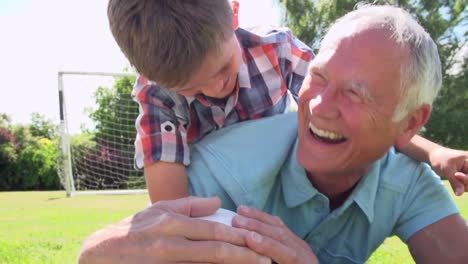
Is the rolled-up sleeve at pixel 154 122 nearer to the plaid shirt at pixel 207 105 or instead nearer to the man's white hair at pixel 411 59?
the plaid shirt at pixel 207 105

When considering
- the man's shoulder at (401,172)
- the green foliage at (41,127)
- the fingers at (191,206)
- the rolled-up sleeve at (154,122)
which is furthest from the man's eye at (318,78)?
the green foliage at (41,127)

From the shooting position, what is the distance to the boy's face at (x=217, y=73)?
2.27m

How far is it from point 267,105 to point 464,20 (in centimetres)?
2726

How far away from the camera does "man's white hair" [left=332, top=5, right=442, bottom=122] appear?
1896mm

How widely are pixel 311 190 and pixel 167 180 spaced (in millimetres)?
668

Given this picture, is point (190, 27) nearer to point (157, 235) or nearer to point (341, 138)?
point (341, 138)

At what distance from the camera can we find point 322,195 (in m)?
1.98

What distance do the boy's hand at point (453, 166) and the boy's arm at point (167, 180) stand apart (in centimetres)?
98

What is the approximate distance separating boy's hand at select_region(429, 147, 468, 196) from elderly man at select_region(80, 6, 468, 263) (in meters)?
0.12

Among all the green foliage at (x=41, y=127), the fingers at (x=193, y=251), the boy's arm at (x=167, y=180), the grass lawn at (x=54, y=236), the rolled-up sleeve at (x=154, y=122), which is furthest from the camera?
the green foliage at (x=41, y=127)

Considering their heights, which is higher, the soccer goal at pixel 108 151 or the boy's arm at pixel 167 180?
the boy's arm at pixel 167 180

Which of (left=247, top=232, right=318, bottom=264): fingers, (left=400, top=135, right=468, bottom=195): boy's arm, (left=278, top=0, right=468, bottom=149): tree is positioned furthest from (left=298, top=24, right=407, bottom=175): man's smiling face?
(left=278, top=0, right=468, bottom=149): tree

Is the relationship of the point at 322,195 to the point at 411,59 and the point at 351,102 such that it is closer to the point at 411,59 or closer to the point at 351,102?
the point at 351,102

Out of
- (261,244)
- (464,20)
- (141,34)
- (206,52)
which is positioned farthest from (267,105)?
(464,20)
